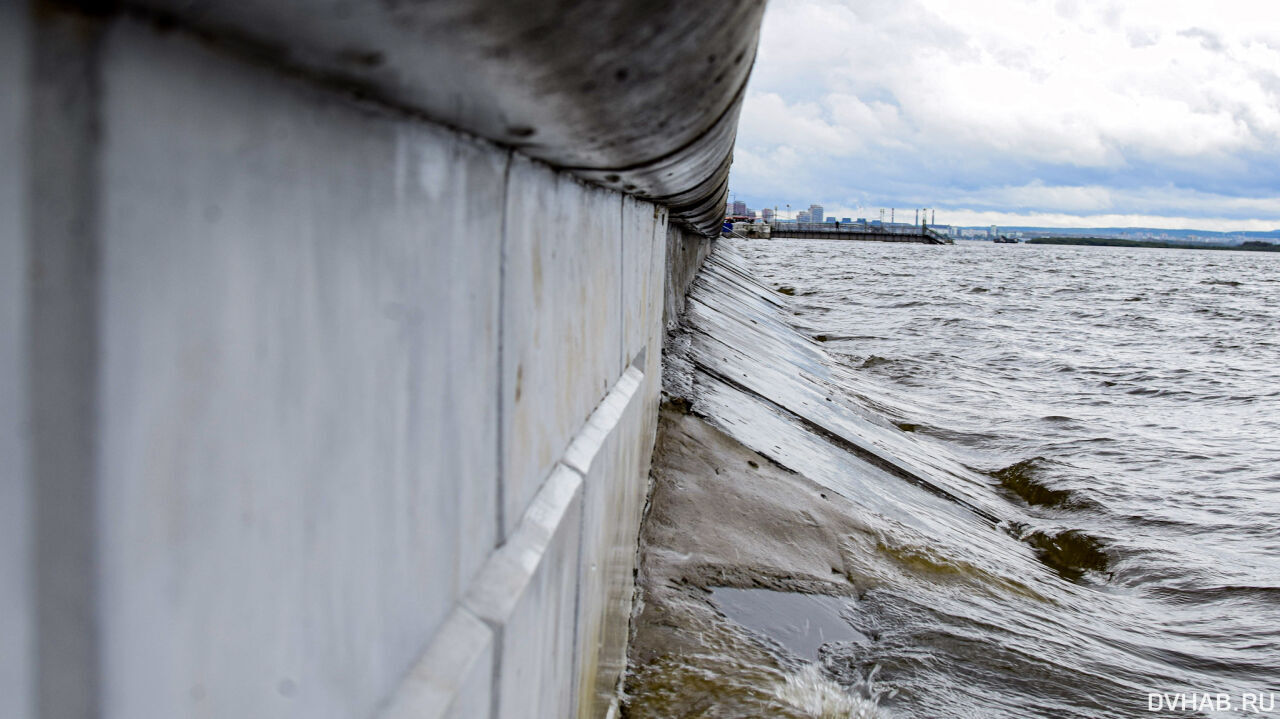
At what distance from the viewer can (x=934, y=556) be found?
3.24 meters

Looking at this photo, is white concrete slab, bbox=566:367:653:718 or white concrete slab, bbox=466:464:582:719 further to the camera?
white concrete slab, bbox=566:367:653:718

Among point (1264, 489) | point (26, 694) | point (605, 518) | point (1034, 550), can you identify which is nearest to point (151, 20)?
point (26, 694)

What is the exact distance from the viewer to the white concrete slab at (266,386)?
1.22 ft

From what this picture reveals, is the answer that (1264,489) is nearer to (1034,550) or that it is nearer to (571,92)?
(1034,550)

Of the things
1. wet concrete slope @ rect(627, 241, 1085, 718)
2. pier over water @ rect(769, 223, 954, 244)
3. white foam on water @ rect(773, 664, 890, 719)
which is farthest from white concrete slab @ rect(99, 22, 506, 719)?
pier over water @ rect(769, 223, 954, 244)

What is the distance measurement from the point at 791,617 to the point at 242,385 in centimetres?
220

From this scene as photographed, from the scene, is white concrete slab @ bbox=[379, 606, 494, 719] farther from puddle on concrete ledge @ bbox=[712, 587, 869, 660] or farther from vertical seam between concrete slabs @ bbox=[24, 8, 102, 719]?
puddle on concrete ledge @ bbox=[712, 587, 869, 660]

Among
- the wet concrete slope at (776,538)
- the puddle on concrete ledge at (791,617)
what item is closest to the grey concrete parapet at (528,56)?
the wet concrete slope at (776,538)

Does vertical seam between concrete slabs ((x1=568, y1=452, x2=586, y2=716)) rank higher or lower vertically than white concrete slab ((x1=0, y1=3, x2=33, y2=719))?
lower

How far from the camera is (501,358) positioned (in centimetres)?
88

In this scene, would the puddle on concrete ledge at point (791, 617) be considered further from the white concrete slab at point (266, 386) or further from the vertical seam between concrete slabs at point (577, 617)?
the white concrete slab at point (266, 386)

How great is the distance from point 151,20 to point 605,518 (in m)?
1.31

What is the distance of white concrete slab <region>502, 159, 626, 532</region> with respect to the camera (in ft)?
3.03

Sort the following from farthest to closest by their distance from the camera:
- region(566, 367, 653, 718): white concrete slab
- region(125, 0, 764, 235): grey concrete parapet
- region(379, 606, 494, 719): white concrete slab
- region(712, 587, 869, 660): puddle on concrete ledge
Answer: region(712, 587, 869, 660): puddle on concrete ledge
region(566, 367, 653, 718): white concrete slab
region(379, 606, 494, 719): white concrete slab
region(125, 0, 764, 235): grey concrete parapet
